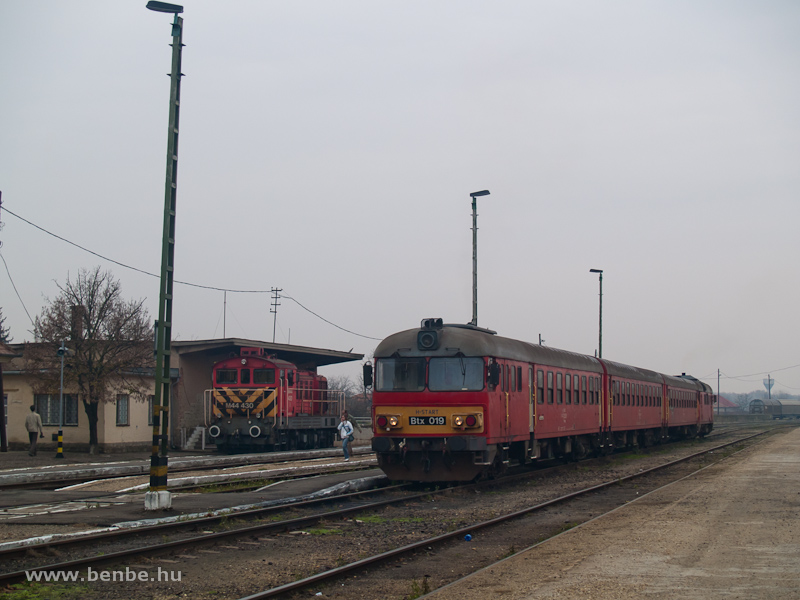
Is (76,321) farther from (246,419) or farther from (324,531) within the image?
(324,531)

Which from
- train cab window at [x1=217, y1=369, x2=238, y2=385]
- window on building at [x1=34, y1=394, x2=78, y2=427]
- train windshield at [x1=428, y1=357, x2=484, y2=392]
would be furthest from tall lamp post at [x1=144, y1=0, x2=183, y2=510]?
window on building at [x1=34, y1=394, x2=78, y2=427]

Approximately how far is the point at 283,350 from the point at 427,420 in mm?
20687

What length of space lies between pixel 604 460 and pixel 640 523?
577 inches

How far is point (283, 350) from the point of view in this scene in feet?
119

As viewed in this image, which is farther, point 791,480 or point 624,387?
point 624,387

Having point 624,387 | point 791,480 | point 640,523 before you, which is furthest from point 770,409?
point 640,523

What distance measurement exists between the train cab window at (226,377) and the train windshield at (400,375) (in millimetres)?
15404

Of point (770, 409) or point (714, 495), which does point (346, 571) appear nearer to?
point (714, 495)

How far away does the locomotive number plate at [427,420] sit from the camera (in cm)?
1619

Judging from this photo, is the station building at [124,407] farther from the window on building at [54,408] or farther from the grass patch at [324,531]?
the grass patch at [324,531]

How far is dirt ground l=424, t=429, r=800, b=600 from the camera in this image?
7.32 metres

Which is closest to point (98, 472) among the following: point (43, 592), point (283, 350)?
point (43, 592)

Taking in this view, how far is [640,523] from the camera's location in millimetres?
11406

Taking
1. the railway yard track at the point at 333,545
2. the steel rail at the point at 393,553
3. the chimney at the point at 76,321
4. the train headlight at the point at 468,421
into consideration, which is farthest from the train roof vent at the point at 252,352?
the steel rail at the point at 393,553
